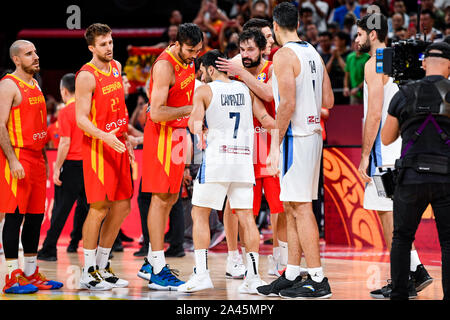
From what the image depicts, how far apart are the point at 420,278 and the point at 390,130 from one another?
66.7 inches

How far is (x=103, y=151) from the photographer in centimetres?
628

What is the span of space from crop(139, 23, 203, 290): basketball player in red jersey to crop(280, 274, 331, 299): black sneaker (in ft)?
3.61

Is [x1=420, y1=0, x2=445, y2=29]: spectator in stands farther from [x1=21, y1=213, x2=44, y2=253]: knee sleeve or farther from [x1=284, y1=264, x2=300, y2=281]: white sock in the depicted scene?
[x1=21, y1=213, x2=44, y2=253]: knee sleeve

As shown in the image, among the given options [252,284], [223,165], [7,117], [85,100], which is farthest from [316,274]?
[7,117]

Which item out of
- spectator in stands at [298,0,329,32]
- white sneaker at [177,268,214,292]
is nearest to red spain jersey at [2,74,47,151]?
white sneaker at [177,268,214,292]

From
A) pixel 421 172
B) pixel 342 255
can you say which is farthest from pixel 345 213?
pixel 421 172

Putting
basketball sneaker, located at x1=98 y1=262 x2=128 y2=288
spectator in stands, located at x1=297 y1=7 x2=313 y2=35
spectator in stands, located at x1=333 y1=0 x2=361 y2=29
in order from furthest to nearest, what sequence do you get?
spectator in stands, located at x1=333 y1=0 x2=361 y2=29, spectator in stands, located at x1=297 y1=7 x2=313 y2=35, basketball sneaker, located at x1=98 y1=262 x2=128 y2=288

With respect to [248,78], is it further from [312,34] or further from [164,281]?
[312,34]

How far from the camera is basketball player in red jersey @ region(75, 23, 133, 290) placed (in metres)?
6.20

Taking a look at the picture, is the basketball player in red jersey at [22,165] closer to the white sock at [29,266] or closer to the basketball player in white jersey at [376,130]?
the white sock at [29,266]

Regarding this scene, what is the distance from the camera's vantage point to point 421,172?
15.2ft

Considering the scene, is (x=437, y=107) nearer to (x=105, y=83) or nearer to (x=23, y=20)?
(x=105, y=83)

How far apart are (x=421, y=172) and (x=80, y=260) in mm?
5087

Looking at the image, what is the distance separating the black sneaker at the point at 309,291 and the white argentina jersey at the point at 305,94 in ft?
4.07
